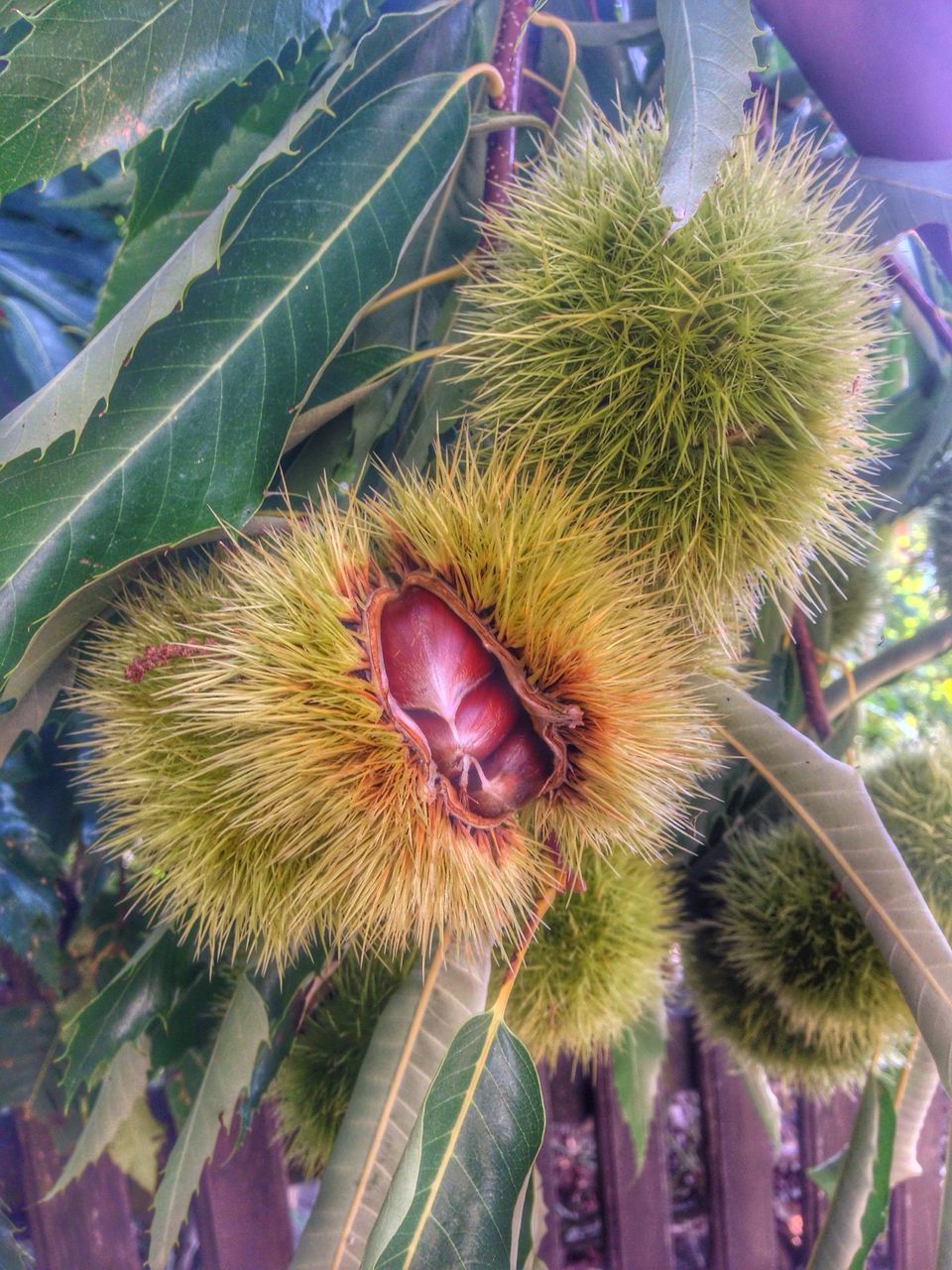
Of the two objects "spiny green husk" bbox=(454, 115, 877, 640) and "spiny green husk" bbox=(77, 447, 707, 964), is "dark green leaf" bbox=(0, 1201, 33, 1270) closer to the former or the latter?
"spiny green husk" bbox=(77, 447, 707, 964)

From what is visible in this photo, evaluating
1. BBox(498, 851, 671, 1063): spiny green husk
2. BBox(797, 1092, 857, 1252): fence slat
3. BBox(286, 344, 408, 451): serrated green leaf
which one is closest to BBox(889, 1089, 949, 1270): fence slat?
BBox(797, 1092, 857, 1252): fence slat

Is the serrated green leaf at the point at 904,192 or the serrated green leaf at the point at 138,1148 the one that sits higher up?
the serrated green leaf at the point at 904,192

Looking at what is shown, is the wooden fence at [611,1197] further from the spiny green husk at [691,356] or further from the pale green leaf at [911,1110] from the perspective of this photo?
the spiny green husk at [691,356]

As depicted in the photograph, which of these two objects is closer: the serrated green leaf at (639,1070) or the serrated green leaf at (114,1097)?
the serrated green leaf at (114,1097)

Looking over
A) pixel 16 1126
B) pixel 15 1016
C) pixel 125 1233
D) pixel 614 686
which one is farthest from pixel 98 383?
pixel 125 1233

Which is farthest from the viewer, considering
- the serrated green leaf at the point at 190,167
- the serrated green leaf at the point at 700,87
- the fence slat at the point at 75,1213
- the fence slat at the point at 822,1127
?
the fence slat at the point at 822,1127

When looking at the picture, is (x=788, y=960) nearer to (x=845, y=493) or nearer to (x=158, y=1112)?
(x=845, y=493)

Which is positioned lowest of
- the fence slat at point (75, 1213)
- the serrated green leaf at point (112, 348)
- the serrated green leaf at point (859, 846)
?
the fence slat at point (75, 1213)

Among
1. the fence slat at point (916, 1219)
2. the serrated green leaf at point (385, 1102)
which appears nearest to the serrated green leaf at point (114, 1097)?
the serrated green leaf at point (385, 1102)
